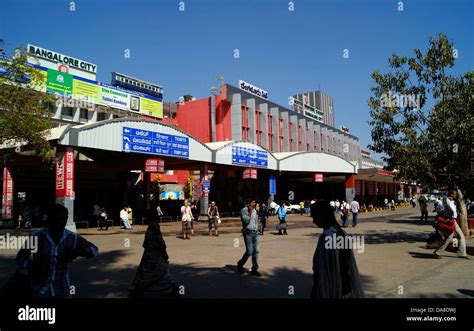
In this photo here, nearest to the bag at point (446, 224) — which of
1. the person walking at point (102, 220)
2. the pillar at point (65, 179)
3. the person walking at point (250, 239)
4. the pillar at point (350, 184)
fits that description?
the person walking at point (250, 239)

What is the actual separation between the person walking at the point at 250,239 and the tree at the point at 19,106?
11040 millimetres

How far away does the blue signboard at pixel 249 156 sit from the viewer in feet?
96.3

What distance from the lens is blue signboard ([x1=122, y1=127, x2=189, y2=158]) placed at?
21.5 m

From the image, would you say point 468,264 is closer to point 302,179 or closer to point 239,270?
point 239,270

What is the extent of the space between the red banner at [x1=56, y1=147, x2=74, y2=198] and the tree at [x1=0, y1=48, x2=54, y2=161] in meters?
2.47

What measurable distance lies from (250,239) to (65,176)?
13710 mm

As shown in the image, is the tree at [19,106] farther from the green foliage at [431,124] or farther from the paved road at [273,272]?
the green foliage at [431,124]

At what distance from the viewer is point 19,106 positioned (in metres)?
15.2

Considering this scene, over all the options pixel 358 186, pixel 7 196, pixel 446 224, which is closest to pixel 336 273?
pixel 446 224

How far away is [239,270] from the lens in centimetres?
855

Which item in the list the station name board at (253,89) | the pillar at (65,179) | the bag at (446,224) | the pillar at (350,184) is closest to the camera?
the bag at (446,224)

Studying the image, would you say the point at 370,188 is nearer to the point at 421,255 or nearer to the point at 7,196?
the point at 421,255

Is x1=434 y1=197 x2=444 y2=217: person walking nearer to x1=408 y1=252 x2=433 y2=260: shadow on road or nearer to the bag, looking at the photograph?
the bag

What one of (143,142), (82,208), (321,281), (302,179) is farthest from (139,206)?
(321,281)
